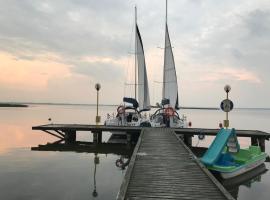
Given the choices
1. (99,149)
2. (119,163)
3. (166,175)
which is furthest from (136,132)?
(166,175)

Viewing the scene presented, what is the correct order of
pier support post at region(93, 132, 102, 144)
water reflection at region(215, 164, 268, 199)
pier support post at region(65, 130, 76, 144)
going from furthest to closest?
pier support post at region(65, 130, 76, 144) → pier support post at region(93, 132, 102, 144) → water reflection at region(215, 164, 268, 199)

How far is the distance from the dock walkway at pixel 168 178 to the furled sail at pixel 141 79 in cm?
2254

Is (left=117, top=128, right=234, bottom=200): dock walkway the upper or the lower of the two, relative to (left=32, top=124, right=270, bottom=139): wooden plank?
lower

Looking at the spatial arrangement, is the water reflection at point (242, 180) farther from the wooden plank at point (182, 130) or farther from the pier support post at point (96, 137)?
the pier support post at point (96, 137)

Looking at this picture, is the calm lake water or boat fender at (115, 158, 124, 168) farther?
boat fender at (115, 158, 124, 168)

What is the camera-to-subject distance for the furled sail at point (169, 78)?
→ 3772 cm

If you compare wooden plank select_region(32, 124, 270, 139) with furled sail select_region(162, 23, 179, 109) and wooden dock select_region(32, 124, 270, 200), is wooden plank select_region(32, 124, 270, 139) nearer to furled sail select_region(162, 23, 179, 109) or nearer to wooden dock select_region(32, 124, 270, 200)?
wooden dock select_region(32, 124, 270, 200)

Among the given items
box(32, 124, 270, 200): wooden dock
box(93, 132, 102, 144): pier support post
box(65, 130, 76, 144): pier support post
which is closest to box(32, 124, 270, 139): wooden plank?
box(93, 132, 102, 144): pier support post

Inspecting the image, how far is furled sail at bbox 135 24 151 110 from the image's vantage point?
39.7m

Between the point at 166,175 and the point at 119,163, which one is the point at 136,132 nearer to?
the point at 119,163

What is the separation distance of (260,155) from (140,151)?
7.80 m

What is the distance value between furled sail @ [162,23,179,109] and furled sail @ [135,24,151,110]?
2.57 metres

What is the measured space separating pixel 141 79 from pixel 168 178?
2884cm

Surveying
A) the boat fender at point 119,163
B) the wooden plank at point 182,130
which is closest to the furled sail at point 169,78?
the wooden plank at point 182,130
